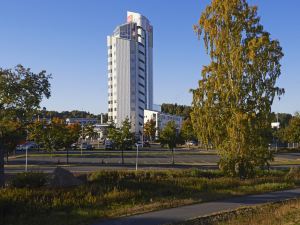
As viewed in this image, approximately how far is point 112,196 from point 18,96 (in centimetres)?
611

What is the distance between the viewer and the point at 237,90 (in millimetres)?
25219

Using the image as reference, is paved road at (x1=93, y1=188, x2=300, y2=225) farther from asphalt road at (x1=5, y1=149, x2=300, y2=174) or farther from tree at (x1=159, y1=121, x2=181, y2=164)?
tree at (x1=159, y1=121, x2=181, y2=164)

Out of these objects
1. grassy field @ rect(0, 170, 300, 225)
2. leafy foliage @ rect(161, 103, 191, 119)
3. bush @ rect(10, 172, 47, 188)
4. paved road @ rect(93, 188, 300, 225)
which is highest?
leafy foliage @ rect(161, 103, 191, 119)

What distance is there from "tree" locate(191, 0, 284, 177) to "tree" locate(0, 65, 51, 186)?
9.59 metres

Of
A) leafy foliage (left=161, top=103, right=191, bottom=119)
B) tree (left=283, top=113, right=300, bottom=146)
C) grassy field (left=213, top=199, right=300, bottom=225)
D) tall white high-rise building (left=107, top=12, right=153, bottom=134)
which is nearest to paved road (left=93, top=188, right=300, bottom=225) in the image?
grassy field (left=213, top=199, right=300, bottom=225)

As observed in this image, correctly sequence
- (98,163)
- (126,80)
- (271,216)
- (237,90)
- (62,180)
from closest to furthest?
(271,216) → (62,180) → (237,90) → (98,163) → (126,80)

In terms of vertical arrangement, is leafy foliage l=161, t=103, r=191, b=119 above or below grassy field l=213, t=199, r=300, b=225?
above

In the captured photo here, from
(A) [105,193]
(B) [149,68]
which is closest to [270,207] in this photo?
(A) [105,193]

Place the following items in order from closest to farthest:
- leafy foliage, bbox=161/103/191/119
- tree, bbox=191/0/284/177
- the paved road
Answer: the paved road < tree, bbox=191/0/284/177 < leafy foliage, bbox=161/103/191/119

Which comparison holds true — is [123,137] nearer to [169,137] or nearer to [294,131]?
[169,137]

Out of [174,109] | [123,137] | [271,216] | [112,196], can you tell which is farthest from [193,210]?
[174,109]

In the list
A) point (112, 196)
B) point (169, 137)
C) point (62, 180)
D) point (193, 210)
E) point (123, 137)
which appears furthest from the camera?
point (169, 137)

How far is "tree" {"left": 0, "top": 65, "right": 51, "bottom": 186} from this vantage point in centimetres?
1927

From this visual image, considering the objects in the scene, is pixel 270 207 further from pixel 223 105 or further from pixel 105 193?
pixel 223 105
